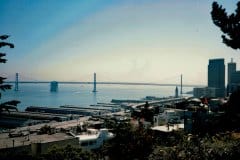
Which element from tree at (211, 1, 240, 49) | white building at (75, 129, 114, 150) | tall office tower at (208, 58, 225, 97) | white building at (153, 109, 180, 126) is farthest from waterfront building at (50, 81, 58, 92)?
tree at (211, 1, 240, 49)

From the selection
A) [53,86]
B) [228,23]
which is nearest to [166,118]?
[228,23]

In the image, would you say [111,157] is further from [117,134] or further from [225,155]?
[225,155]

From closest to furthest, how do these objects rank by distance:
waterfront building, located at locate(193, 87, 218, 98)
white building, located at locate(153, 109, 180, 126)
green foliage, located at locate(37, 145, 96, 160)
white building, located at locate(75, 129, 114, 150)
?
green foliage, located at locate(37, 145, 96, 160)
white building, located at locate(75, 129, 114, 150)
white building, located at locate(153, 109, 180, 126)
waterfront building, located at locate(193, 87, 218, 98)

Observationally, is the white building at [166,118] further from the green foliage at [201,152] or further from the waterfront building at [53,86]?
the waterfront building at [53,86]

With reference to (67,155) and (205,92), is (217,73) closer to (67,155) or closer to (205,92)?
(205,92)

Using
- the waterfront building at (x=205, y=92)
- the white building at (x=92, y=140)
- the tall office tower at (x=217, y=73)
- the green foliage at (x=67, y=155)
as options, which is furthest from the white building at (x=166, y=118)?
the tall office tower at (x=217, y=73)

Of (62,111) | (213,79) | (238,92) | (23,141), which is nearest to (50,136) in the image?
(23,141)

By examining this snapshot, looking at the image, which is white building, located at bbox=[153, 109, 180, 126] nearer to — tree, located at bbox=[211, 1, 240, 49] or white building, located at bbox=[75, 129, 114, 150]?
white building, located at bbox=[75, 129, 114, 150]

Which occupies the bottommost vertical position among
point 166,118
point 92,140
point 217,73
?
point 92,140

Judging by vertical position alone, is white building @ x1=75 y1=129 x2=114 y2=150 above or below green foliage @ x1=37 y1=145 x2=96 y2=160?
below
